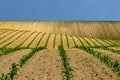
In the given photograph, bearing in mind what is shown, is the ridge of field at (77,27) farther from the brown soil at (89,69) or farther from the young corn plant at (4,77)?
the young corn plant at (4,77)

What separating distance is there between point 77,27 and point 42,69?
84.9m

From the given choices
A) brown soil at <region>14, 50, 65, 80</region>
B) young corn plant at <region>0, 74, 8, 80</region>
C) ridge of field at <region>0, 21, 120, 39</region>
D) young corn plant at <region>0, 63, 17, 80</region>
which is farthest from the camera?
ridge of field at <region>0, 21, 120, 39</region>

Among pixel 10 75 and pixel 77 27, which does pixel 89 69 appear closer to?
pixel 10 75

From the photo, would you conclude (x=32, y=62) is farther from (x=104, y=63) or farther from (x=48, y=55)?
(x=104, y=63)

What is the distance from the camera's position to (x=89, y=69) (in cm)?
2561

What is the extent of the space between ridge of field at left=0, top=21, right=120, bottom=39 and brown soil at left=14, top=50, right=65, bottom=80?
67.7 metres

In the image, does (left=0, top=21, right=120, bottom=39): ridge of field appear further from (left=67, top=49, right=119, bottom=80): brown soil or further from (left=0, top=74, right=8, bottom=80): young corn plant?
(left=0, top=74, right=8, bottom=80): young corn plant

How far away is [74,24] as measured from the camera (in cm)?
11531

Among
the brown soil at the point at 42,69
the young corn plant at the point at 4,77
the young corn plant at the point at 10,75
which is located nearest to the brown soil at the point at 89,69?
the brown soil at the point at 42,69

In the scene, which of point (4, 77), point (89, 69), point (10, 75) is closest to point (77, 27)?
point (89, 69)

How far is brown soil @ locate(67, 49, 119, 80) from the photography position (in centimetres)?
2313

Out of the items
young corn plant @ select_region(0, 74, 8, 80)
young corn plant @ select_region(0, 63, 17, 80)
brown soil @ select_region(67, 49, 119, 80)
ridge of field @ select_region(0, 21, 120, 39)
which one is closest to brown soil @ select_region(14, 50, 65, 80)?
young corn plant @ select_region(0, 63, 17, 80)

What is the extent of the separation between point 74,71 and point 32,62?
5.52 m

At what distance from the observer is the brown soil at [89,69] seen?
75.9 feet
